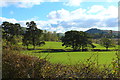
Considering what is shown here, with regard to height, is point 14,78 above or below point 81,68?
below

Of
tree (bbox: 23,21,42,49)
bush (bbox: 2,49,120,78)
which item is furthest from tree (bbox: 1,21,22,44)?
tree (bbox: 23,21,42,49)

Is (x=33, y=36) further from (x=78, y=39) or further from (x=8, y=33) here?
(x=8, y=33)

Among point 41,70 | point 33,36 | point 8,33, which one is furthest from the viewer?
point 33,36

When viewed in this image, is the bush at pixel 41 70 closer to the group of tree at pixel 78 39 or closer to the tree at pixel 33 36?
the tree at pixel 33 36

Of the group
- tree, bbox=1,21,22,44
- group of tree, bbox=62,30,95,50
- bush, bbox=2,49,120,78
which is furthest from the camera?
group of tree, bbox=62,30,95,50

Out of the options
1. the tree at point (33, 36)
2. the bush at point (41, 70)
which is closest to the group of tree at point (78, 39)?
the tree at point (33, 36)

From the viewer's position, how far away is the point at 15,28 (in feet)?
49.4

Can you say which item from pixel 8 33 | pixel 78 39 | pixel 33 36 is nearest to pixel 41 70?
pixel 8 33

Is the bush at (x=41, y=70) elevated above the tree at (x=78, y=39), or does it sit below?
below

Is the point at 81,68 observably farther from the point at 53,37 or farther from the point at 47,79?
the point at 53,37

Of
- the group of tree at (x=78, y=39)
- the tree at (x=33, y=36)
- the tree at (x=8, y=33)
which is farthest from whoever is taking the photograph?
the group of tree at (x=78, y=39)

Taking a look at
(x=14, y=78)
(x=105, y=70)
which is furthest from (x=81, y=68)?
(x=14, y=78)

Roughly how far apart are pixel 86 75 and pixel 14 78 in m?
1.92

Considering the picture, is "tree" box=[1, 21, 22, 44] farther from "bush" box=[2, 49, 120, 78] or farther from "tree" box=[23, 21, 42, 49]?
"tree" box=[23, 21, 42, 49]
